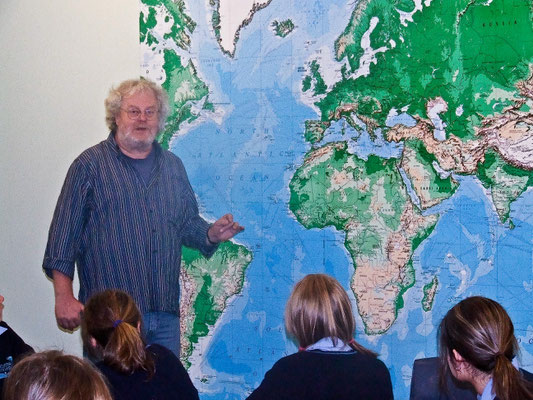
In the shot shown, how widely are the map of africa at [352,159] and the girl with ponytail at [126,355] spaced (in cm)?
109

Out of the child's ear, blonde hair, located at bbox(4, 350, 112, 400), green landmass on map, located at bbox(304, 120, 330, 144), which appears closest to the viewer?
blonde hair, located at bbox(4, 350, 112, 400)

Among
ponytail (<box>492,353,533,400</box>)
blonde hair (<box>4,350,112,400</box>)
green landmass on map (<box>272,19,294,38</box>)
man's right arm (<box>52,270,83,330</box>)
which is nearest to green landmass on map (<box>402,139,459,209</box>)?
green landmass on map (<box>272,19,294,38</box>)

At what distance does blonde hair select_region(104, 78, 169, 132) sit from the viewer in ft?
11.8

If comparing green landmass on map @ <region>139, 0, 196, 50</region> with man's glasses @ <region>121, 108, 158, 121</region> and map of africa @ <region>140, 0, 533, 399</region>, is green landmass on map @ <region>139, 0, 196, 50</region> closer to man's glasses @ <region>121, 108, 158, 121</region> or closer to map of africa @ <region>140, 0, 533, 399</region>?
Answer: map of africa @ <region>140, 0, 533, 399</region>

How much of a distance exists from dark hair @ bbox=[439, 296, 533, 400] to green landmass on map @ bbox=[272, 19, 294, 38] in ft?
5.70

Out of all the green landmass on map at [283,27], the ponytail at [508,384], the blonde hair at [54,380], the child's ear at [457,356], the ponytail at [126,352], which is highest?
the green landmass on map at [283,27]

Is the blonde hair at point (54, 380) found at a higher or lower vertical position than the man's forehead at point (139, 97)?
lower

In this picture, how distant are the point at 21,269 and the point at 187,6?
1722 millimetres

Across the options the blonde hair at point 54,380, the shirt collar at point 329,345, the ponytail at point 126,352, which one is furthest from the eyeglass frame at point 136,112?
the blonde hair at point 54,380

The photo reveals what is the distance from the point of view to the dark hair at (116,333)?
2.39 m

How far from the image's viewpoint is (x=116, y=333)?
245 cm

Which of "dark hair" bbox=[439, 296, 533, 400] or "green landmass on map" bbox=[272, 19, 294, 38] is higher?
"green landmass on map" bbox=[272, 19, 294, 38]

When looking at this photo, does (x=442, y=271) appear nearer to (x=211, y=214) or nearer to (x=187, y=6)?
(x=211, y=214)

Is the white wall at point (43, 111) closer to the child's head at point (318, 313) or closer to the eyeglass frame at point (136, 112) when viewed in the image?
the eyeglass frame at point (136, 112)
